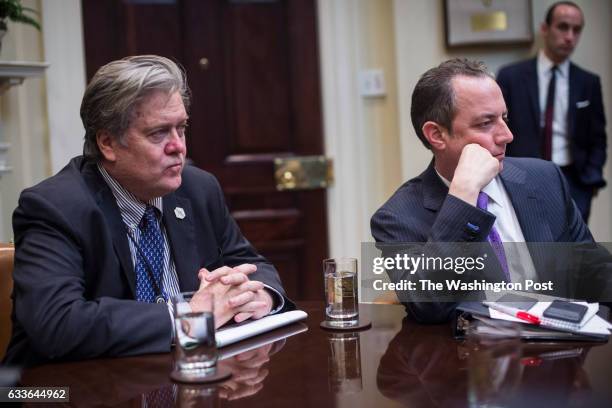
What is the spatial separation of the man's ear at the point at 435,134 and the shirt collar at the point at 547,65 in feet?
6.91

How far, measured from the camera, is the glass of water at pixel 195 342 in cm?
121

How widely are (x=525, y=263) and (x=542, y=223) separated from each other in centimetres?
12

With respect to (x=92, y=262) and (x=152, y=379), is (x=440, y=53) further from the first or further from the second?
(x=152, y=379)

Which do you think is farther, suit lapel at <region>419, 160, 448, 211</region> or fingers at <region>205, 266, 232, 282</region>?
suit lapel at <region>419, 160, 448, 211</region>

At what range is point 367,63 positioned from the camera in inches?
155

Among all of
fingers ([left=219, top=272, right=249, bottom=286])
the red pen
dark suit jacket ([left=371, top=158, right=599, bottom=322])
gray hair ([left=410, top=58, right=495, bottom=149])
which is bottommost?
the red pen

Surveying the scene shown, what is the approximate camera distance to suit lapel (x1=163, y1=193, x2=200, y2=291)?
6.00 ft

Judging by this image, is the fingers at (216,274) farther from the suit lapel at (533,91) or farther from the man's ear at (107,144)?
the suit lapel at (533,91)

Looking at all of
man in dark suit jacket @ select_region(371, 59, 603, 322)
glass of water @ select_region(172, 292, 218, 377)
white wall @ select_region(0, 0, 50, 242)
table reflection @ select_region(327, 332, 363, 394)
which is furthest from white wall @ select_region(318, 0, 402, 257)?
glass of water @ select_region(172, 292, 218, 377)

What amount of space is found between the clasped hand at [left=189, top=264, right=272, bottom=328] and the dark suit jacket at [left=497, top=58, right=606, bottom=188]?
2.61 m

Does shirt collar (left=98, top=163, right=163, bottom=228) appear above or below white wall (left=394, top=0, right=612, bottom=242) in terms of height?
below

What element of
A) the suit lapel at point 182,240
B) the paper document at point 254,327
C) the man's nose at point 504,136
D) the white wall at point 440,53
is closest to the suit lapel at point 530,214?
the man's nose at point 504,136

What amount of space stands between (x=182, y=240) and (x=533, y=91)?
260cm

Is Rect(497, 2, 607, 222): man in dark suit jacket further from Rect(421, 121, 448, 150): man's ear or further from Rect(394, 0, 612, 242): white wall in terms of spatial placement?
Rect(421, 121, 448, 150): man's ear
